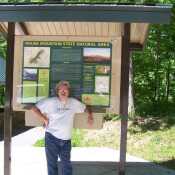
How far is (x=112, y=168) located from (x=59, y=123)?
279cm

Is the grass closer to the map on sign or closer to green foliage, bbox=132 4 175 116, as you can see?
green foliage, bbox=132 4 175 116

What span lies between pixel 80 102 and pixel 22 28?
1983 mm

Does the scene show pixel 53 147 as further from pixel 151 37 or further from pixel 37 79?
pixel 151 37

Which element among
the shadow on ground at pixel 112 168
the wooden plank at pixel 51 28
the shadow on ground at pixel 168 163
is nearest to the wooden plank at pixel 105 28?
the wooden plank at pixel 51 28

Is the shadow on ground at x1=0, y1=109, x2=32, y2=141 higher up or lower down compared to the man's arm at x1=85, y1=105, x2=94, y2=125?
lower down

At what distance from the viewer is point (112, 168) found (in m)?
10.2

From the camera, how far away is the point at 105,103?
27.4 ft

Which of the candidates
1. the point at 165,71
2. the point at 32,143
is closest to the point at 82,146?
the point at 32,143

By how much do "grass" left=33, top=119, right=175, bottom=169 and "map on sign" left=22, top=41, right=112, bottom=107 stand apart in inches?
125

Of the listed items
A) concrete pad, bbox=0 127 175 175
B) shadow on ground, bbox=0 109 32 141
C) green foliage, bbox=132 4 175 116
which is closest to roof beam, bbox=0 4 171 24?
concrete pad, bbox=0 127 175 175

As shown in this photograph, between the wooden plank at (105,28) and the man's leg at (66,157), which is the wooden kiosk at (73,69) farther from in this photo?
the man's leg at (66,157)

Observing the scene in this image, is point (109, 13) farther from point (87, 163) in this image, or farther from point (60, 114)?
point (87, 163)

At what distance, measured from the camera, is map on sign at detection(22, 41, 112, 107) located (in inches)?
328

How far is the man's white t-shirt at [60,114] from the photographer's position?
25.5 feet
